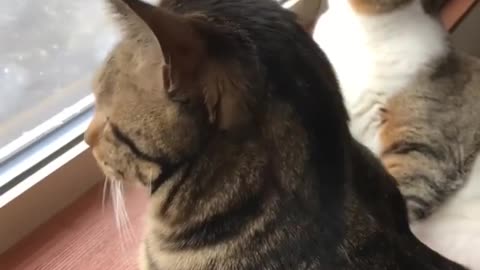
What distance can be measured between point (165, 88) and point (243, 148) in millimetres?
91

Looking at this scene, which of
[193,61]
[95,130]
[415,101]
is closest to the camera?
[193,61]

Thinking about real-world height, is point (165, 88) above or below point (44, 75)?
above

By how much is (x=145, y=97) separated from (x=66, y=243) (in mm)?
459

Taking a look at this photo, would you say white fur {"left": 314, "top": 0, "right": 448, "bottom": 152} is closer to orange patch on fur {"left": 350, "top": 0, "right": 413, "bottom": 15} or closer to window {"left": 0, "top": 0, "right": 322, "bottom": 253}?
orange patch on fur {"left": 350, "top": 0, "right": 413, "bottom": 15}

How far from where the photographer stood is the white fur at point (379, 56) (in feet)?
3.89

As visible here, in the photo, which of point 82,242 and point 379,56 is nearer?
point 82,242

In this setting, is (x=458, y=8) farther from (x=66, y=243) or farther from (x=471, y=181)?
(x=66, y=243)

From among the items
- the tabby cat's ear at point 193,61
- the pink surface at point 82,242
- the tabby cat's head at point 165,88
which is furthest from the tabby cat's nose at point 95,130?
the pink surface at point 82,242

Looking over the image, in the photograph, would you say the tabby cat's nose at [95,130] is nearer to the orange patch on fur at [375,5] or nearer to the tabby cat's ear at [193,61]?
the tabby cat's ear at [193,61]

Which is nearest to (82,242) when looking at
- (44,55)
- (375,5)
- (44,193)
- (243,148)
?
(44,193)

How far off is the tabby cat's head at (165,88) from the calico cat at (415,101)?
0.52 meters

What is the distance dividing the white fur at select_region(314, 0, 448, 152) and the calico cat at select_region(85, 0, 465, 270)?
443mm

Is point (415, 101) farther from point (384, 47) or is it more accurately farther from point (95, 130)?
point (95, 130)

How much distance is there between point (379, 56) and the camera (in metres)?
1.21
